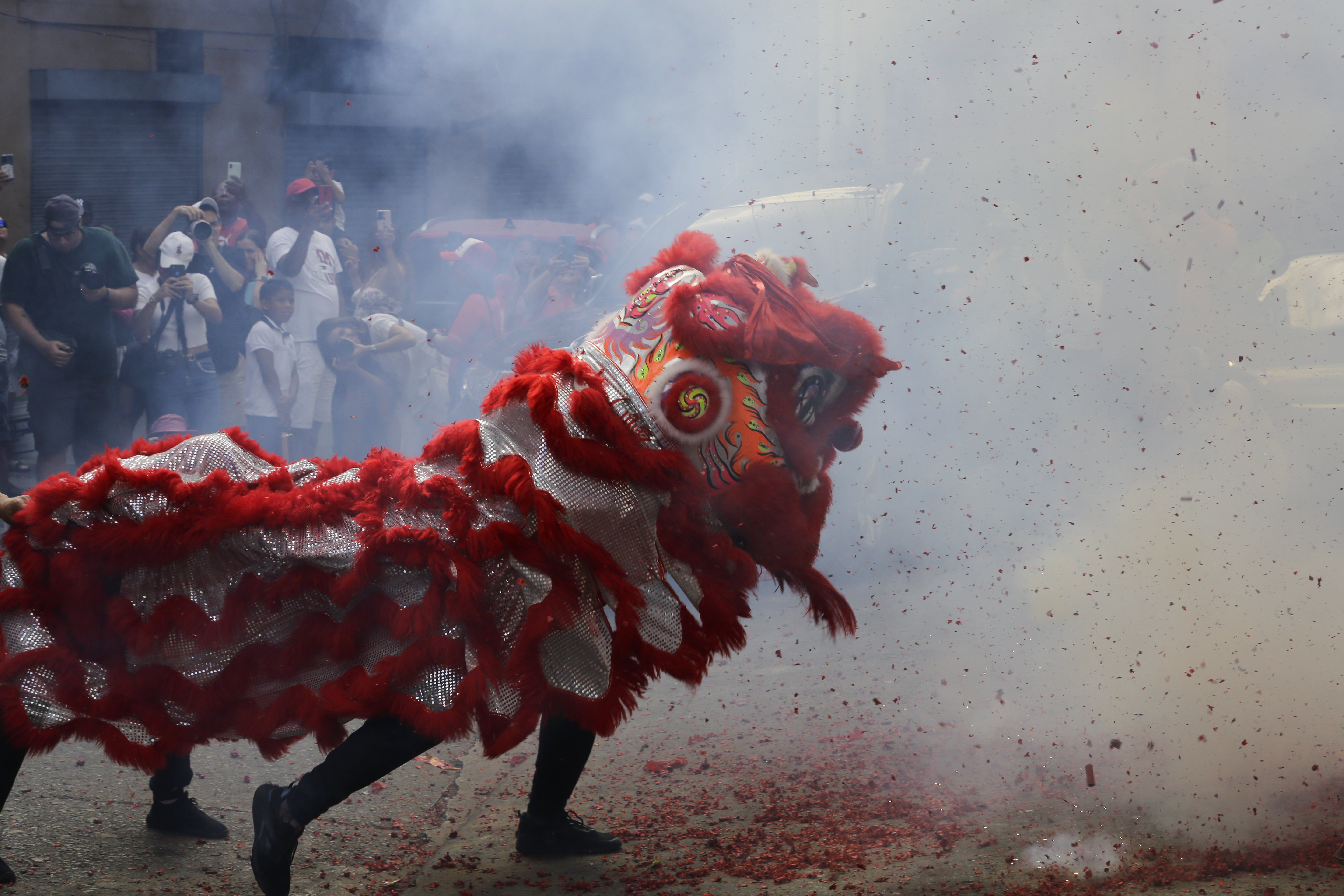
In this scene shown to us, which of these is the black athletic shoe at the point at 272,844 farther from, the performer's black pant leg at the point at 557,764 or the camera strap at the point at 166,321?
the camera strap at the point at 166,321

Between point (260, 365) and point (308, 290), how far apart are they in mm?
594

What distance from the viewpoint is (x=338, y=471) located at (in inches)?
81.0

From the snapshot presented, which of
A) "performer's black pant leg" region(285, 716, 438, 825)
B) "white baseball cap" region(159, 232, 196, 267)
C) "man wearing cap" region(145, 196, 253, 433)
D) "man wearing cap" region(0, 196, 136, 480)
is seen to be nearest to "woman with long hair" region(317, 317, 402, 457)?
"man wearing cap" region(145, 196, 253, 433)

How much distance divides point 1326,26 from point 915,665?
2.23m

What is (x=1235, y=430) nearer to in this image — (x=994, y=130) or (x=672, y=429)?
(x=994, y=130)

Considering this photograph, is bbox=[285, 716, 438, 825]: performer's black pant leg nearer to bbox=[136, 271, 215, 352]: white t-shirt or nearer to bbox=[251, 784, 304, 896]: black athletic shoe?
bbox=[251, 784, 304, 896]: black athletic shoe

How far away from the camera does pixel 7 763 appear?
75.7 inches

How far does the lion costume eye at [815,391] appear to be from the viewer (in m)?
2.11

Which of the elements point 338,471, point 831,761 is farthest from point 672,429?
point 831,761

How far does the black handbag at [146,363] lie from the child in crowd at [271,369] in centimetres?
43

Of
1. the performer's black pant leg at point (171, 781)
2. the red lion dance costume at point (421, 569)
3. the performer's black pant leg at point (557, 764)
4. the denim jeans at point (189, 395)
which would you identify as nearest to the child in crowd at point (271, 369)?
the denim jeans at point (189, 395)

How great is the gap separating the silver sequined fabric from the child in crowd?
340cm

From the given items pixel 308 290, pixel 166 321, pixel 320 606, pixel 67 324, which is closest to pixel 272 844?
pixel 320 606

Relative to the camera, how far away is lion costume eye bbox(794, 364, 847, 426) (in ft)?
6.91
